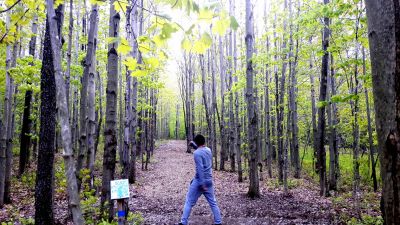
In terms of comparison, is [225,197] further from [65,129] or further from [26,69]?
[65,129]

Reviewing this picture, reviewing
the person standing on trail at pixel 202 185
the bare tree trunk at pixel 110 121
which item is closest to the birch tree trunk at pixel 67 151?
the bare tree trunk at pixel 110 121

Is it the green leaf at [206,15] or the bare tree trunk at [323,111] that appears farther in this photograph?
the bare tree trunk at [323,111]

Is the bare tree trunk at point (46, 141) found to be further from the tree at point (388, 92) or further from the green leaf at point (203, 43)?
the tree at point (388, 92)

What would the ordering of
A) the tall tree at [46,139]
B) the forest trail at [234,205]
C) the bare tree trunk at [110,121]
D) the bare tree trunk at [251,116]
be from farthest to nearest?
1. the bare tree trunk at [251,116]
2. the forest trail at [234,205]
3. the tall tree at [46,139]
4. the bare tree trunk at [110,121]

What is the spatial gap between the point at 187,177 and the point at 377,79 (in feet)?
47.7

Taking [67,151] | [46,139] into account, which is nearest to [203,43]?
[67,151]

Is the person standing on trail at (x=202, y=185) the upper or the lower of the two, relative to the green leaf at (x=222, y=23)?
lower

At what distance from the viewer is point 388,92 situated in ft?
5.01

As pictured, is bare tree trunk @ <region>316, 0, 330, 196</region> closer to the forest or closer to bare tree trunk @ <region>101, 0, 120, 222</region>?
the forest

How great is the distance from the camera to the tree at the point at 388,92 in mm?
1501

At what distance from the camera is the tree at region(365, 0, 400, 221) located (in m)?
1.50

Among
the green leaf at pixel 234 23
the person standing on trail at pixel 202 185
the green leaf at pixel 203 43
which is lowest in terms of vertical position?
the person standing on trail at pixel 202 185

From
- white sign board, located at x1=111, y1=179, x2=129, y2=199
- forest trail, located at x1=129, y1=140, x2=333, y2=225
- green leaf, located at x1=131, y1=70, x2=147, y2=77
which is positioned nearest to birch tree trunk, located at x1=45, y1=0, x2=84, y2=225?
green leaf, located at x1=131, y1=70, x2=147, y2=77

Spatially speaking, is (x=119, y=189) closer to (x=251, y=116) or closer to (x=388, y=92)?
(x=388, y=92)
